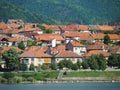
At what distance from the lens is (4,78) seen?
96562 millimetres

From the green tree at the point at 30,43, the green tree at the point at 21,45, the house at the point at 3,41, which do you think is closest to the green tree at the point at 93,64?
the green tree at the point at 21,45

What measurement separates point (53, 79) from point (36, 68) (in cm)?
798

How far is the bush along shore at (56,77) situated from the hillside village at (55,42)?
8.44 m

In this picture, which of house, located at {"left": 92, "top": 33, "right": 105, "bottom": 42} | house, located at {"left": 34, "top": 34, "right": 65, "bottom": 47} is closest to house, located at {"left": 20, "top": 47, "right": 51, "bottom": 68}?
house, located at {"left": 34, "top": 34, "right": 65, "bottom": 47}

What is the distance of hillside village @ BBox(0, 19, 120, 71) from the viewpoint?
4323 inches

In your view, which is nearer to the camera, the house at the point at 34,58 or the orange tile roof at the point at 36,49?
the house at the point at 34,58

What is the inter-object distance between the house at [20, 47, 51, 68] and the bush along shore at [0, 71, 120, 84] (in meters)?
8.52

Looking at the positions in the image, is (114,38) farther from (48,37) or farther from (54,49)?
(54,49)

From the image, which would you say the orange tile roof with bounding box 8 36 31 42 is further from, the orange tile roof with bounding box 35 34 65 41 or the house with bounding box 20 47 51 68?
the house with bounding box 20 47 51 68

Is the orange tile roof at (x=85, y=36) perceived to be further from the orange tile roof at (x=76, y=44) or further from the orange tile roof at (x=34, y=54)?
the orange tile roof at (x=34, y=54)

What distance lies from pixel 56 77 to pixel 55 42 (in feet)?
90.7

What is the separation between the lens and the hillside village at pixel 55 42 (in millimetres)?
109812

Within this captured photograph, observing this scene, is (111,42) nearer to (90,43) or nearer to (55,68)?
(90,43)

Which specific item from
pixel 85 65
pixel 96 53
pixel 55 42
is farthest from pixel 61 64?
pixel 55 42
